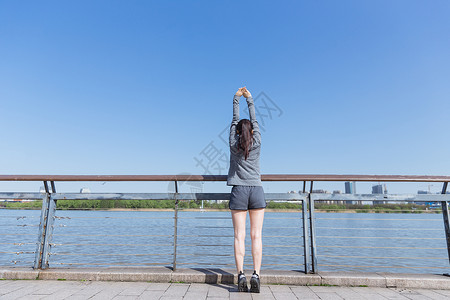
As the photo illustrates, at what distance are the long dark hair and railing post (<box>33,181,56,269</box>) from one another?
2498 millimetres

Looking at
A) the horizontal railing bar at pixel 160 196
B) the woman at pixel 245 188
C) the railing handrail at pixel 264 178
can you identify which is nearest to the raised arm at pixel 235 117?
the woman at pixel 245 188

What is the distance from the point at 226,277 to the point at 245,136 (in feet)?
5.31

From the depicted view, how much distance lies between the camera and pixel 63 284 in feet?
9.67

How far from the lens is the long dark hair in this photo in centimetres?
281

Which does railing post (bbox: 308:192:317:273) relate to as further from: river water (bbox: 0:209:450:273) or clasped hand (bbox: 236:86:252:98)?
clasped hand (bbox: 236:86:252:98)

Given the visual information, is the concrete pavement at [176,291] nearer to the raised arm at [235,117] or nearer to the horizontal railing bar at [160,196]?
→ the horizontal railing bar at [160,196]

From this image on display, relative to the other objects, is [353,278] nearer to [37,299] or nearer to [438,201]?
[438,201]

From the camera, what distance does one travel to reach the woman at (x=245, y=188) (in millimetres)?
2791

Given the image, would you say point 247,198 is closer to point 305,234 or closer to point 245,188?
point 245,188

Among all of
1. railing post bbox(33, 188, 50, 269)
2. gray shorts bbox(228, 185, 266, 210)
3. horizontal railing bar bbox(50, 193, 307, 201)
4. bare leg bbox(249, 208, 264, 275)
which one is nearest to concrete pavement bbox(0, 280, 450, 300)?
railing post bbox(33, 188, 50, 269)

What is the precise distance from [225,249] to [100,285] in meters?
9.56

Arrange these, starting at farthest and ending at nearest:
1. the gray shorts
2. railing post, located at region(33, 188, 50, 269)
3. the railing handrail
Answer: railing post, located at region(33, 188, 50, 269)
the railing handrail
the gray shorts

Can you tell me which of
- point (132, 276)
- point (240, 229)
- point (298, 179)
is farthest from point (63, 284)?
point (298, 179)

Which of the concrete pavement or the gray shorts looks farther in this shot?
the gray shorts
